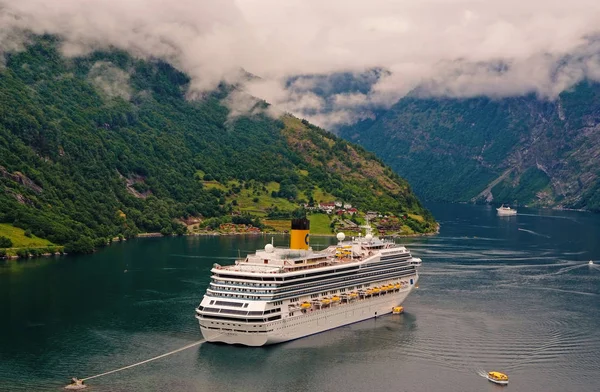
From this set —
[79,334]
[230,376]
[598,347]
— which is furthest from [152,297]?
[598,347]

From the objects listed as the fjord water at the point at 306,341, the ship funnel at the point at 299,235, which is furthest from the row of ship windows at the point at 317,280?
the fjord water at the point at 306,341

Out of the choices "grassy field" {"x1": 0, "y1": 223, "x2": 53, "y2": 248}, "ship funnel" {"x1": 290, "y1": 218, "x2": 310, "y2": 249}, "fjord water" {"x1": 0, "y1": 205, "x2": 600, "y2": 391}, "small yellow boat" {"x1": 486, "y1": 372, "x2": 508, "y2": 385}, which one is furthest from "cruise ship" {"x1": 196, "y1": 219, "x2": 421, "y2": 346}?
"grassy field" {"x1": 0, "y1": 223, "x2": 53, "y2": 248}

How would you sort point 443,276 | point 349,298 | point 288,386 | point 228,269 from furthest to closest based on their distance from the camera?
point 443,276
point 349,298
point 228,269
point 288,386

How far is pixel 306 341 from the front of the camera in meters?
104

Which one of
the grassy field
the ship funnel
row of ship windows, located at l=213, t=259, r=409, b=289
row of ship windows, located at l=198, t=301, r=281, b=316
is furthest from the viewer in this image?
the grassy field

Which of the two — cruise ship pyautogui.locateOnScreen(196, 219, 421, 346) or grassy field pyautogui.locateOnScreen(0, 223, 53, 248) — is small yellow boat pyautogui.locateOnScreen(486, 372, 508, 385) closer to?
cruise ship pyautogui.locateOnScreen(196, 219, 421, 346)

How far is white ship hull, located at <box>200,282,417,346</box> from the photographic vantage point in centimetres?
9894

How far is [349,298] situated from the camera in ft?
378

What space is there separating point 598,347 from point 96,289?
290 ft

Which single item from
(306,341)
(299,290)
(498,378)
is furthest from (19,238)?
(498,378)

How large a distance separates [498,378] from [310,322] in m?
27.4

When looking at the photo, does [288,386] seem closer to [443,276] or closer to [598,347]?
[598,347]

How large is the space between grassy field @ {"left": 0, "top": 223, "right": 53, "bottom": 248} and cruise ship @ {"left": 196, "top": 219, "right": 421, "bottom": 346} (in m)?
98.7

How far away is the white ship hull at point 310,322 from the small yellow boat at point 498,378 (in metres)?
26.0
